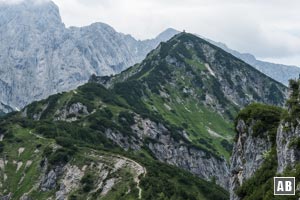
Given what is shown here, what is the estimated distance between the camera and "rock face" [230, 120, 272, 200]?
98.8m

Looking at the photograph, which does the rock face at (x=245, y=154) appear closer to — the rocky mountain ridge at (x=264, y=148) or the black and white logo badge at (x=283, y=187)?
the rocky mountain ridge at (x=264, y=148)

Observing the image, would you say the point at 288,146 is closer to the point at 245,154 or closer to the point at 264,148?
the point at 264,148

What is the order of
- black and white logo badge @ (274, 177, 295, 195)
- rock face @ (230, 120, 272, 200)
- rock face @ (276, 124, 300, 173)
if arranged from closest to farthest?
black and white logo badge @ (274, 177, 295, 195) < rock face @ (276, 124, 300, 173) < rock face @ (230, 120, 272, 200)

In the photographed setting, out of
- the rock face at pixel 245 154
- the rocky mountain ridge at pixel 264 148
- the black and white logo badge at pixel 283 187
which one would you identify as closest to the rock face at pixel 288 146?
the rocky mountain ridge at pixel 264 148

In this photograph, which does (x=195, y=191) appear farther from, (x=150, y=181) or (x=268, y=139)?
(x=268, y=139)

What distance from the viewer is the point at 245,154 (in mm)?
105062

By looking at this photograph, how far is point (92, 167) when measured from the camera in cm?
19475

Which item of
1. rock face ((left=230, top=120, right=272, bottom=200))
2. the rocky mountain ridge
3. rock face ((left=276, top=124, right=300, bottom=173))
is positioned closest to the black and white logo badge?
the rocky mountain ridge

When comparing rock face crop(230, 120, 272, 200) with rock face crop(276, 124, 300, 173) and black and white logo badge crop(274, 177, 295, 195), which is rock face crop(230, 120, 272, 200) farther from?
black and white logo badge crop(274, 177, 295, 195)

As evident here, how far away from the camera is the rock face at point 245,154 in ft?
324

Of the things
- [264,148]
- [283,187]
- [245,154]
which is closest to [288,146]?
[283,187]

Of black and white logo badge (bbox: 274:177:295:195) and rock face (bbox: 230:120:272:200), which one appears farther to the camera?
rock face (bbox: 230:120:272:200)

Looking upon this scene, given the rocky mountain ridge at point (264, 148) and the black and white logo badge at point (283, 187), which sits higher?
the rocky mountain ridge at point (264, 148)

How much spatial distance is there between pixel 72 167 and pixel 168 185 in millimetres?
44359
